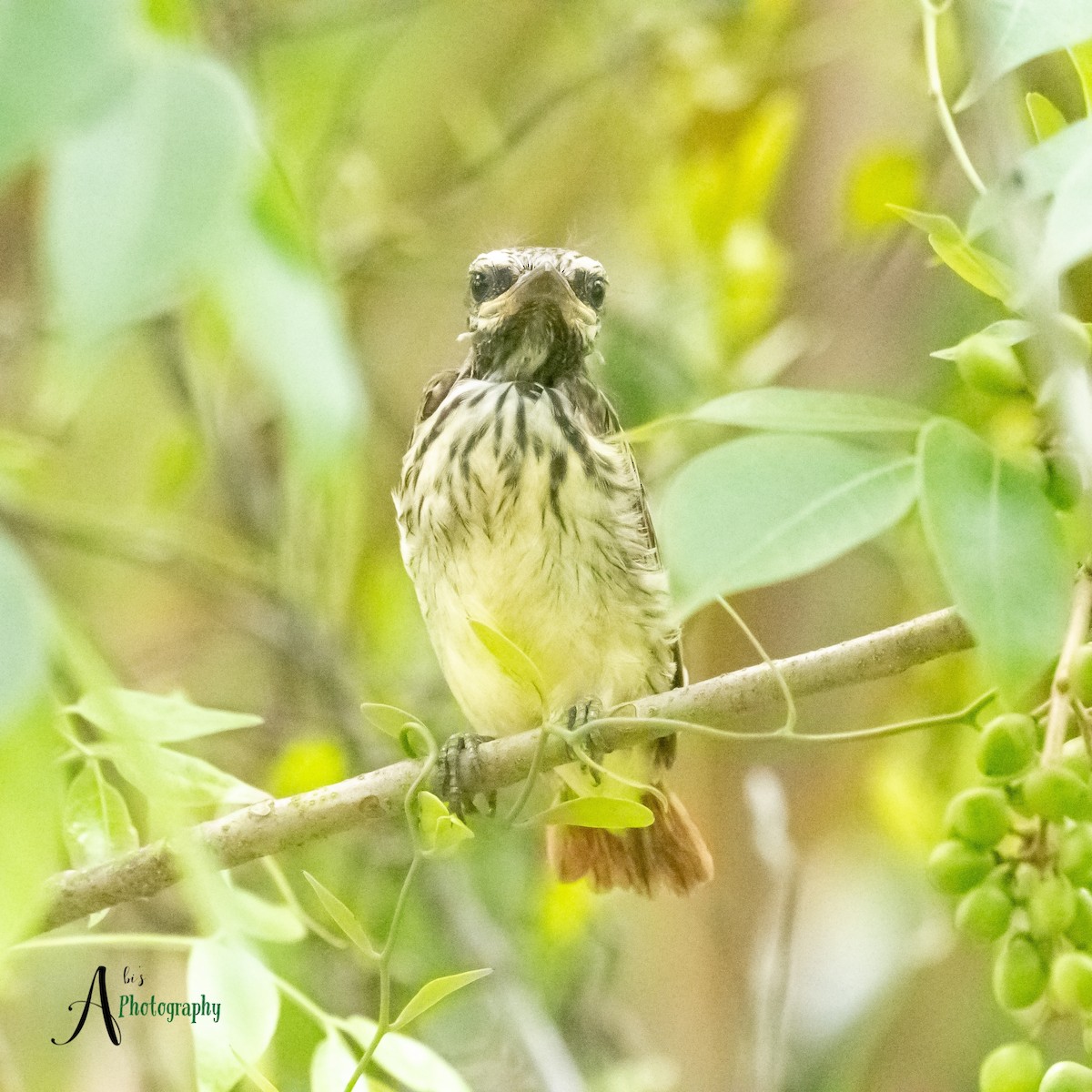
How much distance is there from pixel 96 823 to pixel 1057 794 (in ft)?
2.57

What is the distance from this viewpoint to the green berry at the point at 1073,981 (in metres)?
0.88

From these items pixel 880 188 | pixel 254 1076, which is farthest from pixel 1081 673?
pixel 880 188

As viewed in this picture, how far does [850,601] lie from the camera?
8.82ft

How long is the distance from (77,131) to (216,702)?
240 centimetres

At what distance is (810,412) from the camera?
808 mm

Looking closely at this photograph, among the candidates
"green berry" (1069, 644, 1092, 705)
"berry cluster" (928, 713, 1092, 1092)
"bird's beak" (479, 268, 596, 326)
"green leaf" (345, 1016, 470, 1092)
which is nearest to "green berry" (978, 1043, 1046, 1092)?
"berry cluster" (928, 713, 1092, 1092)

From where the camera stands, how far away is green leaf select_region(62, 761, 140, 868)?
4.13 feet

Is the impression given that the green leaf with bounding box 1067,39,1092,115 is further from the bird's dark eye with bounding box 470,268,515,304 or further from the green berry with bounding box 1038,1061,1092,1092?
the bird's dark eye with bounding box 470,268,515,304

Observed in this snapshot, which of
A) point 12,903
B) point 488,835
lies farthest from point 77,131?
point 488,835

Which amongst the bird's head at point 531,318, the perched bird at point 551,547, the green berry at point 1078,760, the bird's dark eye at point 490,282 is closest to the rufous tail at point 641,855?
the perched bird at point 551,547

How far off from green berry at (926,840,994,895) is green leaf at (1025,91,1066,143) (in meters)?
0.46

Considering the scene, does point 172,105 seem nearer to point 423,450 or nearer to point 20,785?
point 20,785

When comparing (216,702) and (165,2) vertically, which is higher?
(165,2)

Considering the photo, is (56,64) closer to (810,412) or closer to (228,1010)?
(810,412)
